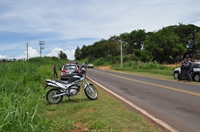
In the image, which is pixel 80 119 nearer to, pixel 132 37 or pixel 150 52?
pixel 150 52

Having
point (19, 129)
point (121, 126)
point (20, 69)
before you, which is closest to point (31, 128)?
point (19, 129)

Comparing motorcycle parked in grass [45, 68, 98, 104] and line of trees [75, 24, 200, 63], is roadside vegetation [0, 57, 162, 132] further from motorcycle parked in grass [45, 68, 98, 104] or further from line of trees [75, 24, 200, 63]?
line of trees [75, 24, 200, 63]

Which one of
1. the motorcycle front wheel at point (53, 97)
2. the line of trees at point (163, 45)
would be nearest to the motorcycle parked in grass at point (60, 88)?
the motorcycle front wheel at point (53, 97)

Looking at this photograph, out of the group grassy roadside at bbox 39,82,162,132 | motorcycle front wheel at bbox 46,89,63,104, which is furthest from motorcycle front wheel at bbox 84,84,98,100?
grassy roadside at bbox 39,82,162,132

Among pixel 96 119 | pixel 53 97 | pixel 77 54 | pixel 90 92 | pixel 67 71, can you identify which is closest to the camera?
pixel 96 119

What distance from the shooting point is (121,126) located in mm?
5020

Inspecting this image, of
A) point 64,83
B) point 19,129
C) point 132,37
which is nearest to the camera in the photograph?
point 19,129

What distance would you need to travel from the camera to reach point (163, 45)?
53375mm

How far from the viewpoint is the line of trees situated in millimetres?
52956

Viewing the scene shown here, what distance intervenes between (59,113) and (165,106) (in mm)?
3919

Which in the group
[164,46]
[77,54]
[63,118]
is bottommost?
[63,118]

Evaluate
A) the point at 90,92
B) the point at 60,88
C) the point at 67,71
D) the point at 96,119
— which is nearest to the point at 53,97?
the point at 60,88

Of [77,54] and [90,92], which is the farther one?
[77,54]

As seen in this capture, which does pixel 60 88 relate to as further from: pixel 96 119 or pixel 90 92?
pixel 96 119
